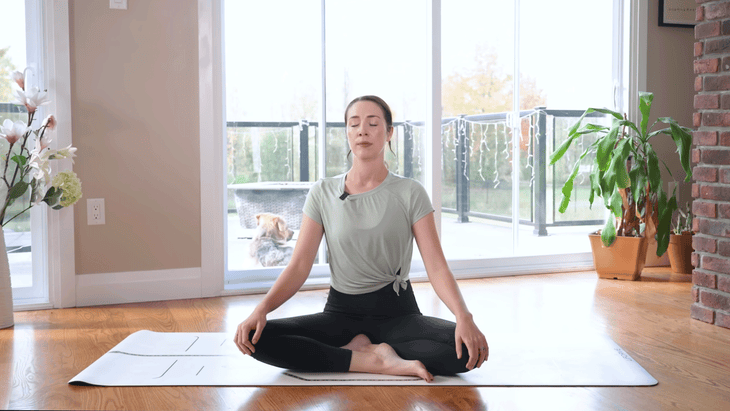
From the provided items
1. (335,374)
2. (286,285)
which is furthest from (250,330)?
(335,374)

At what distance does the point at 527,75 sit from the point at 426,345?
7.82 ft

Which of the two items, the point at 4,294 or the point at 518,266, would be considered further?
the point at 518,266

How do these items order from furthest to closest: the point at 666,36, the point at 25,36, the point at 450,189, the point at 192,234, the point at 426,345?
the point at 666,36 → the point at 450,189 → the point at 192,234 → the point at 25,36 → the point at 426,345

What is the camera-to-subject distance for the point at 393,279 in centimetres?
205

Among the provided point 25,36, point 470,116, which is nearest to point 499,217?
point 470,116

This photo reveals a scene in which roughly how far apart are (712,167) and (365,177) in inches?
58.0

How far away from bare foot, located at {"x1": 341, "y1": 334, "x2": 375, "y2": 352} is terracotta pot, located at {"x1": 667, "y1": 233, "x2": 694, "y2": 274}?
95.8 inches

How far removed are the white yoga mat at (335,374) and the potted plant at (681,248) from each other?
164 centimetres

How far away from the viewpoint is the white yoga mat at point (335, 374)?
6.31ft

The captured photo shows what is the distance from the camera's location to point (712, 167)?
8.74 ft

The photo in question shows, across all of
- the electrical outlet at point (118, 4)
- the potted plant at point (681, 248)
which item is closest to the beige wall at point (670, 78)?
the potted plant at point (681, 248)

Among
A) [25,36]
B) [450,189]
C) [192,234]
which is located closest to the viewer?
[25,36]

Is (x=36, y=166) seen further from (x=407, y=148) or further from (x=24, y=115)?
(x=407, y=148)

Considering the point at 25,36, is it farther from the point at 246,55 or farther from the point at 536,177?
the point at 536,177
